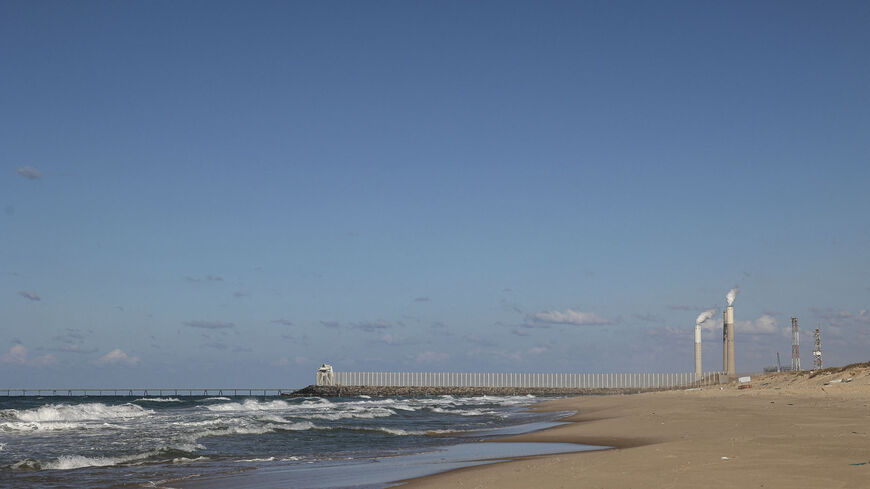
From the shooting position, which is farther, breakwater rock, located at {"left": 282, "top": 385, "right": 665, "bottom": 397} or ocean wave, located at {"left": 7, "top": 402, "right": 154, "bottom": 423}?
breakwater rock, located at {"left": 282, "top": 385, "right": 665, "bottom": 397}

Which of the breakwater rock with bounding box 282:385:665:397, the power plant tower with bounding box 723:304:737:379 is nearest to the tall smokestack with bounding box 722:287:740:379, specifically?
the power plant tower with bounding box 723:304:737:379

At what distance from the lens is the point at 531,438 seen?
22.2m

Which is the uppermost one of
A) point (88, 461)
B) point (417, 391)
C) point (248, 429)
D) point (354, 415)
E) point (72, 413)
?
point (88, 461)

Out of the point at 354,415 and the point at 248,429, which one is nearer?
the point at 248,429

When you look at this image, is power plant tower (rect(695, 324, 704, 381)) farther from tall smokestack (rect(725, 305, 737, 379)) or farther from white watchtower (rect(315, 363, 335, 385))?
white watchtower (rect(315, 363, 335, 385))

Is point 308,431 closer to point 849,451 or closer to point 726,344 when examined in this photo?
point 849,451

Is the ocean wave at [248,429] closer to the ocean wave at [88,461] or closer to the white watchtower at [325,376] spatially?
the ocean wave at [88,461]

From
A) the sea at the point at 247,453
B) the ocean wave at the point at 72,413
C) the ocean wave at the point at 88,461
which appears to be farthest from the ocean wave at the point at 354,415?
the ocean wave at the point at 88,461

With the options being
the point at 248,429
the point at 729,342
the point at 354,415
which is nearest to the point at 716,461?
the point at 248,429

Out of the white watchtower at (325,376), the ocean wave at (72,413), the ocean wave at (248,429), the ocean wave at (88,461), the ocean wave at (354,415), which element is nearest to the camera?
the ocean wave at (88,461)

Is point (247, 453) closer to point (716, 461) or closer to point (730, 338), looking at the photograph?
→ point (716, 461)

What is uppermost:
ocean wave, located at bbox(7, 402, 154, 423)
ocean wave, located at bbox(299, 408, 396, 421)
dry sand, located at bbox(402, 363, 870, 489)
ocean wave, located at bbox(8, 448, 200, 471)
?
dry sand, located at bbox(402, 363, 870, 489)

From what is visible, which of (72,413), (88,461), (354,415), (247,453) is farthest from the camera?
(72,413)

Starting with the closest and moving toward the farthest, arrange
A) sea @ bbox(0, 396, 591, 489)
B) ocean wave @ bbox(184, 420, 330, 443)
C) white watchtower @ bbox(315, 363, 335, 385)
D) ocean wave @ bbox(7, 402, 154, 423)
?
sea @ bbox(0, 396, 591, 489), ocean wave @ bbox(184, 420, 330, 443), ocean wave @ bbox(7, 402, 154, 423), white watchtower @ bbox(315, 363, 335, 385)
